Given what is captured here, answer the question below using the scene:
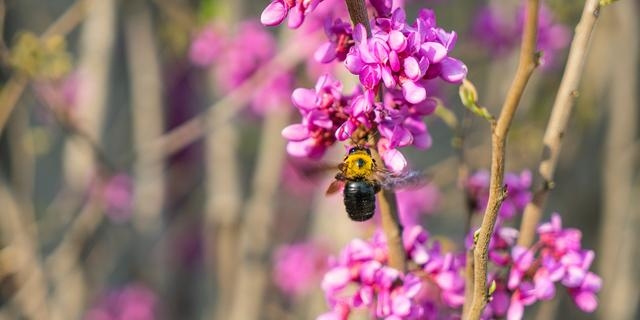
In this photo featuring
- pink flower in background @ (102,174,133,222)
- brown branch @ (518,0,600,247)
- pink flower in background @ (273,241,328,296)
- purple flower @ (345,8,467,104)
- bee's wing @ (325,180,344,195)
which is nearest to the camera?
purple flower @ (345,8,467,104)

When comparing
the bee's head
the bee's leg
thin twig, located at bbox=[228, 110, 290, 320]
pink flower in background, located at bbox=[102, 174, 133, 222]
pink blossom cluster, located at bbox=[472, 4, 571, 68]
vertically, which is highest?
pink flower in background, located at bbox=[102, 174, 133, 222]

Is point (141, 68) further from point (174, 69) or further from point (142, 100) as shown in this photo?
point (174, 69)

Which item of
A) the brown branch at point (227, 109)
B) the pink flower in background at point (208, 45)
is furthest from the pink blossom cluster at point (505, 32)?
the pink flower in background at point (208, 45)

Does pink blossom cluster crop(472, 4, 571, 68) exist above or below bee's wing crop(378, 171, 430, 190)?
above

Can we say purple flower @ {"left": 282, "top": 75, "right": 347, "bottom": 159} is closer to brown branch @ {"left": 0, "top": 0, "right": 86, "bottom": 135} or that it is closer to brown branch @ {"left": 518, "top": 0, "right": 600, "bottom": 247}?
brown branch @ {"left": 518, "top": 0, "right": 600, "bottom": 247}

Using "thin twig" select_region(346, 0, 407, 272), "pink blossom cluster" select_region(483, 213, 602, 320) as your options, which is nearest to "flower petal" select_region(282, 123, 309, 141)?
"thin twig" select_region(346, 0, 407, 272)

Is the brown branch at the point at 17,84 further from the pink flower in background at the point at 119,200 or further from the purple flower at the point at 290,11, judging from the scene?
the purple flower at the point at 290,11
